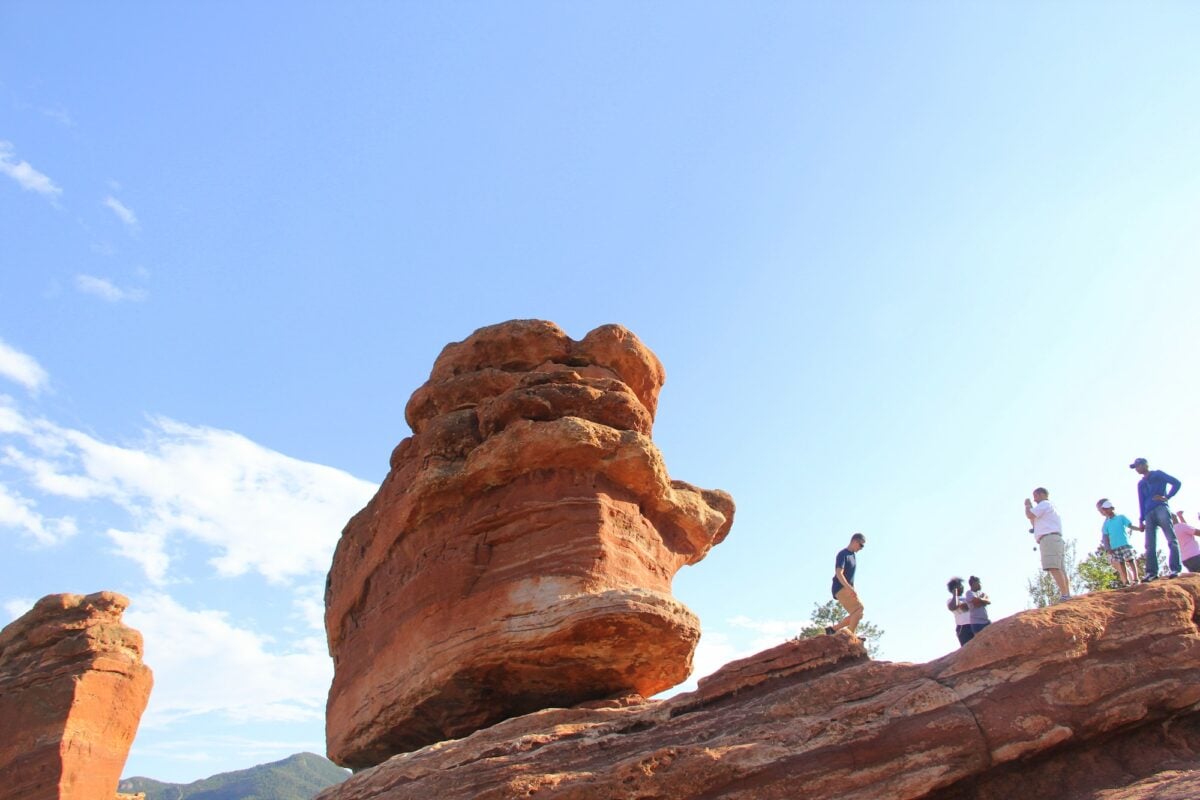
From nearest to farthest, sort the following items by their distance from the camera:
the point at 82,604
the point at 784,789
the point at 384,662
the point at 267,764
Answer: the point at 784,789, the point at 384,662, the point at 82,604, the point at 267,764

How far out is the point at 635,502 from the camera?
12.4m

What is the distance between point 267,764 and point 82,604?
139 metres

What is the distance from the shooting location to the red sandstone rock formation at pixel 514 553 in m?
10.7

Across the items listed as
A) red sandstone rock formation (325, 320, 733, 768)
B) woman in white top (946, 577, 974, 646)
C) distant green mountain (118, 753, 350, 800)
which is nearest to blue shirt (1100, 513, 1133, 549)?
woman in white top (946, 577, 974, 646)

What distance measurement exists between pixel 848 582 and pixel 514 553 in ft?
15.3

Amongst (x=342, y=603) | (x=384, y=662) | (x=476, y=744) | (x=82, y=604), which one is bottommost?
(x=476, y=744)

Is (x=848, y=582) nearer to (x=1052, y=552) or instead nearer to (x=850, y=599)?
(x=850, y=599)

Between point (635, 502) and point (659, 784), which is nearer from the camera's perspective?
point (659, 784)

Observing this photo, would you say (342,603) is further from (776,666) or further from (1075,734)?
(1075,734)

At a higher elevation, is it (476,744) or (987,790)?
(476,744)

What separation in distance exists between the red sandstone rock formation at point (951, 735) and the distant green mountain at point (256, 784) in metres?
123

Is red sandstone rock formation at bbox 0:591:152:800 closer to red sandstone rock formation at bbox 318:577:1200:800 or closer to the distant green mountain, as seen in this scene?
red sandstone rock formation at bbox 318:577:1200:800

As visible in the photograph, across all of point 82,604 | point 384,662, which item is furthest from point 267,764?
point 384,662

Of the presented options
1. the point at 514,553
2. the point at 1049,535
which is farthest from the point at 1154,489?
the point at 514,553
